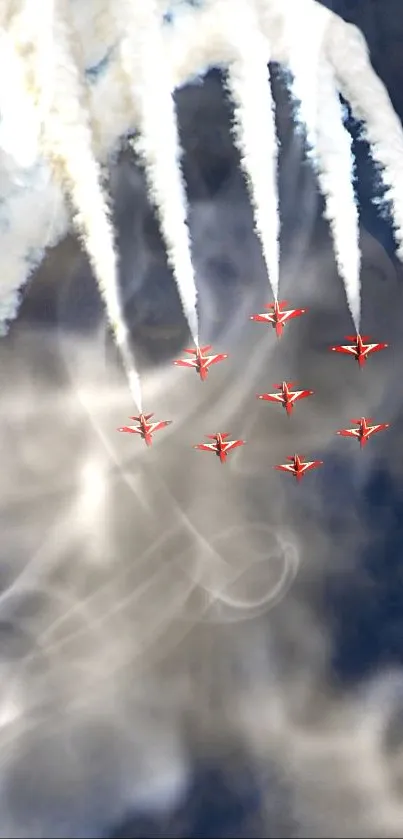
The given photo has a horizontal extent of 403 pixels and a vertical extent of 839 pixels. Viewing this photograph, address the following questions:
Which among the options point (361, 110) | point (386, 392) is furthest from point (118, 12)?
point (386, 392)

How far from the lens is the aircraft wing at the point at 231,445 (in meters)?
10.9

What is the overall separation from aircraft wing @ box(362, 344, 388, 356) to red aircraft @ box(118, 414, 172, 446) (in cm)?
325

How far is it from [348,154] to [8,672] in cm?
955

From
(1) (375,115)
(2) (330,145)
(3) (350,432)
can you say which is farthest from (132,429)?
(1) (375,115)

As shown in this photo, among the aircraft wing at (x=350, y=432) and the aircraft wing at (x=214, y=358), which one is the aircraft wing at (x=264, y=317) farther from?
the aircraft wing at (x=350, y=432)

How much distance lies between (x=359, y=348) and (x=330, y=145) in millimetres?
3168

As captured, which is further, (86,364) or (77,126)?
(86,364)

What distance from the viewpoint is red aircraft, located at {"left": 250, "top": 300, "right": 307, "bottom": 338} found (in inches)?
429

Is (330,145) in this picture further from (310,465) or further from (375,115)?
(310,465)

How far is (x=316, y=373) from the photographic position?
36.0 ft

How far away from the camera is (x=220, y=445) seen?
10.9 meters

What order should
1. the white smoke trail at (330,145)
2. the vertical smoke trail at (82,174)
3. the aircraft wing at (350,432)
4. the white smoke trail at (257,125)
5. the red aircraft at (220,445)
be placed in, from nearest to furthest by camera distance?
the vertical smoke trail at (82,174)
the white smoke trail at (257,125)
the white smoke trail at (330,145)
the red aircraft at (220,445)
the aircraft wing at (350,432)

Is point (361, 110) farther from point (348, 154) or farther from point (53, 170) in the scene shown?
point (53, 170)

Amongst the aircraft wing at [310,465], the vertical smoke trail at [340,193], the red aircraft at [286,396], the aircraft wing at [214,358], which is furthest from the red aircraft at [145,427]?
the vertical smoke trail at [340,193]
